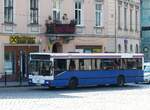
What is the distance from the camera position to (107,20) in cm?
5084

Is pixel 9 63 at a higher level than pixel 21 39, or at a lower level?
lower

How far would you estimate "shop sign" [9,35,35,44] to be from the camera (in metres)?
43.5

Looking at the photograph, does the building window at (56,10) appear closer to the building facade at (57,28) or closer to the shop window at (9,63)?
the building facade at (57,28)

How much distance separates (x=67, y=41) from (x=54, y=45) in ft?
3.71

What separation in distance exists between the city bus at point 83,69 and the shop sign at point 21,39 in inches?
312

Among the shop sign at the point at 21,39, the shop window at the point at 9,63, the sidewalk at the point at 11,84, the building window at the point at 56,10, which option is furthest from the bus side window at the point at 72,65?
the building window at the point at 56,10

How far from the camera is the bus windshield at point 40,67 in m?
34.4

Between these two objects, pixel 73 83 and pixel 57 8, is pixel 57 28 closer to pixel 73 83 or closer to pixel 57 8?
pixel 57 8

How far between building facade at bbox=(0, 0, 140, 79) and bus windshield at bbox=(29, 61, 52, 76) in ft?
26.7

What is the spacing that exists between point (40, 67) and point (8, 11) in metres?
10.3

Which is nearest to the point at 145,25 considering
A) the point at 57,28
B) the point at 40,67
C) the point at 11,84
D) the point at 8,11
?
the point at 57,28

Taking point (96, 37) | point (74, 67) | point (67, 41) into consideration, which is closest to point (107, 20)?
point (96, 37)

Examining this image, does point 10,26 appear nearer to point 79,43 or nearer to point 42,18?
point 42,18

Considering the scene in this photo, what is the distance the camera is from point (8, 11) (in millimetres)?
43875
